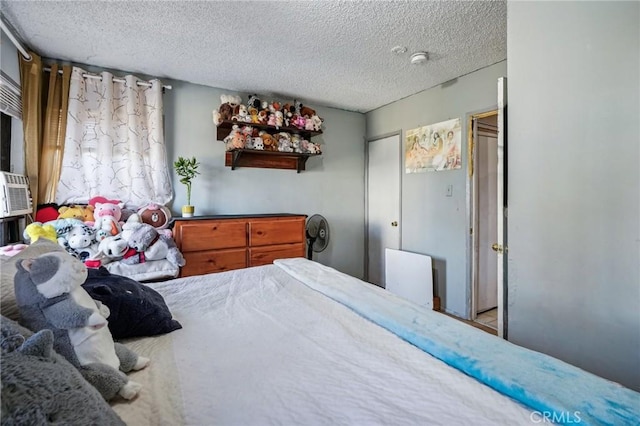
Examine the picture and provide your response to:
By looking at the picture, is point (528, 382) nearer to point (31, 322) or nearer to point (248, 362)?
point (248, 362)

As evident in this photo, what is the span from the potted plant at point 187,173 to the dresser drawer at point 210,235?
32 cm

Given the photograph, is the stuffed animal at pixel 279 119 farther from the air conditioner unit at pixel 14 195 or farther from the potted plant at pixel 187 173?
the air conditioner unit at pixel 14 195

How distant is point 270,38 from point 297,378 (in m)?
2.19

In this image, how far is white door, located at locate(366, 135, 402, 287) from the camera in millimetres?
3602

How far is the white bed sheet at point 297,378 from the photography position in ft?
2.16

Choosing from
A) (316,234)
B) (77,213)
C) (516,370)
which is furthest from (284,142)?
(516,370)

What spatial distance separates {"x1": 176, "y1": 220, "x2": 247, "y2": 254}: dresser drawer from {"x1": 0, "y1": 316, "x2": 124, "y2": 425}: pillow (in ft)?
6.30

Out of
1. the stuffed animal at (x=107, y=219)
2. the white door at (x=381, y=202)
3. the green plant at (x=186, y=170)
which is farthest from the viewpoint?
the white door at (x=381, y=202)

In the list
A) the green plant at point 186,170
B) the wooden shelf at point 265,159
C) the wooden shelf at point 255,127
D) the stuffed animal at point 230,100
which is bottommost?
the green plant at point 186,170

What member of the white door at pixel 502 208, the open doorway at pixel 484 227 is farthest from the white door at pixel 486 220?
the white door at pixel 502 208

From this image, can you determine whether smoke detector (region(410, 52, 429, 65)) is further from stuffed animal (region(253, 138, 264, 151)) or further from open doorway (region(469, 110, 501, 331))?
stuffed animal (region(253, 138, 264, 151))

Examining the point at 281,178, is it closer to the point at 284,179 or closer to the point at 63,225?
the point at 284,179

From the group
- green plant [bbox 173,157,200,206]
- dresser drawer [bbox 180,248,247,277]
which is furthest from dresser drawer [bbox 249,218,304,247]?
green plant [bbox 173,157,200,206]

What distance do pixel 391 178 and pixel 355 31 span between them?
195 cm
